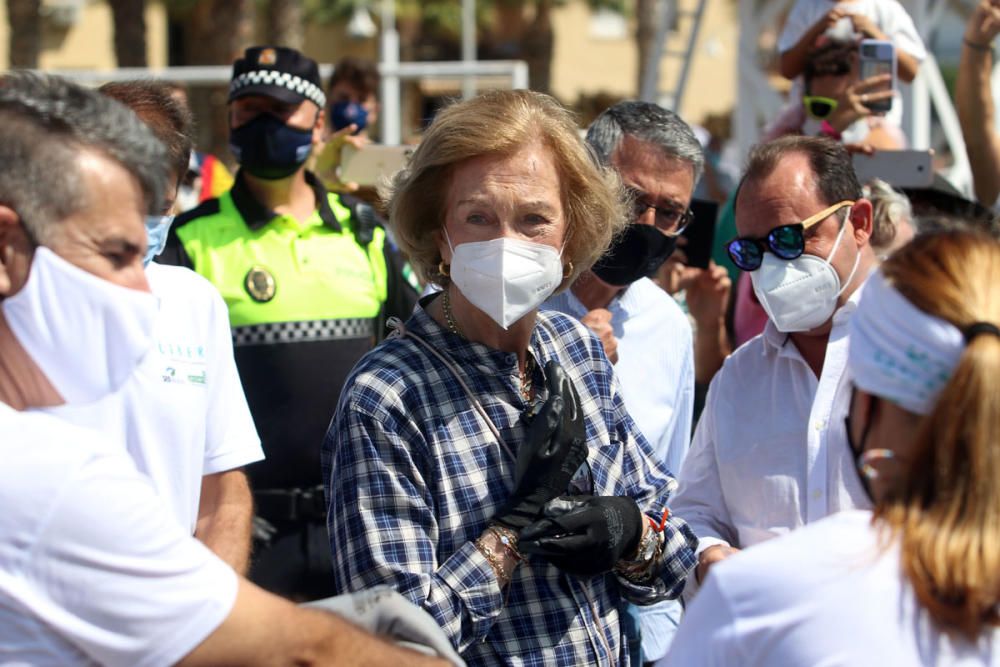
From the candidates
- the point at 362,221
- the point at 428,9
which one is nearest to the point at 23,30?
the point at 362,221

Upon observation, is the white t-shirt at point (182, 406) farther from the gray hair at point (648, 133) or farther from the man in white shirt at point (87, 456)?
the gray hair at point (648, 133)

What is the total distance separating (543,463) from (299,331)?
1851mm

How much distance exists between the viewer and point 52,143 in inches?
68.3

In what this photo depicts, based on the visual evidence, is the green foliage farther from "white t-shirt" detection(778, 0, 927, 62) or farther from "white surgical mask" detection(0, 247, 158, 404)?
"white surgical mask" detection(0, 247, 158, 404)

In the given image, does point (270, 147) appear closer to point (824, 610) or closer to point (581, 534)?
point (581, 534)

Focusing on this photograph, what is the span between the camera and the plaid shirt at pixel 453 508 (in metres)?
2.39

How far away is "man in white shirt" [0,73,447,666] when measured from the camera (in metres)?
1.60

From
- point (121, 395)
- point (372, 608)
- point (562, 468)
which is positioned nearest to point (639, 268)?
point (562, 468)

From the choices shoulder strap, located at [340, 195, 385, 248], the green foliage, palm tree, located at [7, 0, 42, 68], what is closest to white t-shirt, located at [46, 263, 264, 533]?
shoulder strap, located at [340, 195, 385, 248]

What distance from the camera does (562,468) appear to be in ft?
8.16

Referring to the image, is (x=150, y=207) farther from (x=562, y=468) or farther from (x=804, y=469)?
(x=804, y=469)

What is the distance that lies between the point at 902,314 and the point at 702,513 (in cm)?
142

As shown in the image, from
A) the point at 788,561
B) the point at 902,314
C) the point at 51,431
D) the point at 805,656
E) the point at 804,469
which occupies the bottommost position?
the point at 804,469

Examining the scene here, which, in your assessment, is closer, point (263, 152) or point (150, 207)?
point (150, 207)
